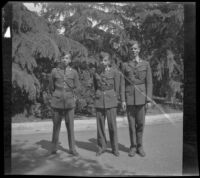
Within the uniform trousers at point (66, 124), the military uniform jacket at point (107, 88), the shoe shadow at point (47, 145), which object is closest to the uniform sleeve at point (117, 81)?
the military uniform jacket at point (107, 88)

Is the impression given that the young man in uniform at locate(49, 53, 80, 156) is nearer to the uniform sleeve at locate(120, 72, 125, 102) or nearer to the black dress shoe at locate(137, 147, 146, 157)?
the uniform sleeve at locate(120, 72, 125, 102)

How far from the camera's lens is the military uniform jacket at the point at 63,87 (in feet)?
20.6

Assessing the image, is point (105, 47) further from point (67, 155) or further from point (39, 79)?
point (67, 155)

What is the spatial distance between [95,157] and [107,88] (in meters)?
1.13

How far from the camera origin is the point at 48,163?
20.4ft

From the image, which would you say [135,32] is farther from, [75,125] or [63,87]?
[75,125]

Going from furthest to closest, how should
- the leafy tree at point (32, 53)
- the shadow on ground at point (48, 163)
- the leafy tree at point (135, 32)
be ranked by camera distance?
the leafy tree at point (135, 32), the leafy tree at point (32, 53), the shadow on ground at point (48, 163)

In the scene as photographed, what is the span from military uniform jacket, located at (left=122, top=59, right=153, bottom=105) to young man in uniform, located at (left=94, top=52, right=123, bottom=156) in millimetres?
182

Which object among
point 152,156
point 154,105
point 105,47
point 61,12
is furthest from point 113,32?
point 152,156

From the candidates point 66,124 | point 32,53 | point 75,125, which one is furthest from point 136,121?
point 32,53

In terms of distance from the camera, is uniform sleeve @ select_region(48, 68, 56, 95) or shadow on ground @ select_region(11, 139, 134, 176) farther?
uniform sleeve @ select_region(48, 68, 56, 95)

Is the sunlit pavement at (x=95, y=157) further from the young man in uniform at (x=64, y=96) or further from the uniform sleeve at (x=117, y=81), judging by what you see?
the uniform sleeve at (x=117, y=81)

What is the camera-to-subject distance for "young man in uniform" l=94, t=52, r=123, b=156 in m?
6.30

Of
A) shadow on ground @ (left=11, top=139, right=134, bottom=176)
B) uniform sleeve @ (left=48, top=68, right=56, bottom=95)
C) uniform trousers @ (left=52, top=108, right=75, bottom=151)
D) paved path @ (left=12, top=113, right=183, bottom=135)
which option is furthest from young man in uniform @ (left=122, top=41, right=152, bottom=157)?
uniform sleeve @ (left=48, top=68, right=56, bottom=95)
